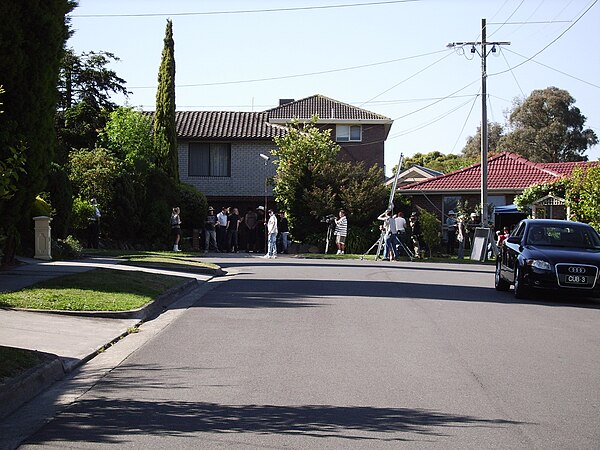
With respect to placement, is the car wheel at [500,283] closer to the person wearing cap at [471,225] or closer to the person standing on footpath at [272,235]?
the person standing on footpath at [272,235]

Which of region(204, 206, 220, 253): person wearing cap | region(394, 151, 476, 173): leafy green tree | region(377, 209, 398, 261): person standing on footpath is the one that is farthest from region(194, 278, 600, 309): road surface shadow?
region(394, 151, 476, 173): leafy green tree

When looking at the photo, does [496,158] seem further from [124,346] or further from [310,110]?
[124,346]

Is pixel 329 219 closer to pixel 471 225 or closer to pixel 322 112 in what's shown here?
pixel 471 225

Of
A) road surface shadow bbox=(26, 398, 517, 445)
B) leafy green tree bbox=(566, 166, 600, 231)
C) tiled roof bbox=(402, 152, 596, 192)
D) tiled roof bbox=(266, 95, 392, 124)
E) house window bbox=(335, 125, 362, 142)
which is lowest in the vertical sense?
road surface shadow bbox=(26, 398, 517, 445)

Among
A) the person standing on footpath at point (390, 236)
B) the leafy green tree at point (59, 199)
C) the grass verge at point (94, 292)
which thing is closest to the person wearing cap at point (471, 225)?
the person standing on footpath at point (390, 236)

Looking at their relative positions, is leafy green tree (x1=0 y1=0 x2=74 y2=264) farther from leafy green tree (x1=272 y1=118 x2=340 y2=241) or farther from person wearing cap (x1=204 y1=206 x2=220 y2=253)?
leafy green tree (x1=272 y1=118 x2=340 y2=241)

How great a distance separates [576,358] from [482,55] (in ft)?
88.2

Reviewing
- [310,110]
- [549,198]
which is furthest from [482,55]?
[310,110]

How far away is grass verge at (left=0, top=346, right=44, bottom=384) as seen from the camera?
8383mm

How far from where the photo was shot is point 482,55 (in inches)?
1409

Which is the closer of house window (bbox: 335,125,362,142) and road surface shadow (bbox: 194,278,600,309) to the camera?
road surface shadow (bbox: 194,278,600,309)

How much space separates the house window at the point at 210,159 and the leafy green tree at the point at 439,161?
136ft

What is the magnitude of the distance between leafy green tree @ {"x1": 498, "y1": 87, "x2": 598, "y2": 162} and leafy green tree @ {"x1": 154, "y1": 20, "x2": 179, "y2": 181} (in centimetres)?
4256

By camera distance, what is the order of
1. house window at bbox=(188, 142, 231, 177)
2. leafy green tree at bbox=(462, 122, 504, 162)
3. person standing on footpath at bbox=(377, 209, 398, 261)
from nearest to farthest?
1. person standing on footpath at bbox=(377, 209, 398, 261)
2. house window at bbox=(188, 142, 231, 177)
3. leafy green tree at bbox=(462, 122, 504, 162)
